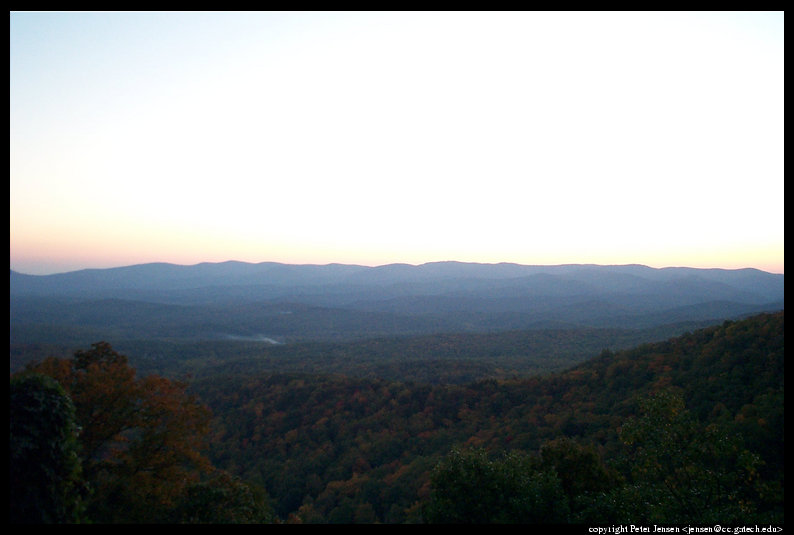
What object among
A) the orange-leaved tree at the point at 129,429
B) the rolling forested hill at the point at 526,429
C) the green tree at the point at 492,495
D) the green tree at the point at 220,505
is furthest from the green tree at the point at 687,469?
the orange-leaved tree at the point at 129,429

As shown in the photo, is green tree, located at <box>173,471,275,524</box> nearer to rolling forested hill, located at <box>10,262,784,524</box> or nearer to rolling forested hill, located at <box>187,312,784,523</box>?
rolling forested hill, located at <box>10,262,784,524</box>

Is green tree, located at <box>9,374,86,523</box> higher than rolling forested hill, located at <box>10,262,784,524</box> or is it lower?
higher

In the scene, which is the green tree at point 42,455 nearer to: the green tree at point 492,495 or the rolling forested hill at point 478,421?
the rolling forested hill at point 478,421

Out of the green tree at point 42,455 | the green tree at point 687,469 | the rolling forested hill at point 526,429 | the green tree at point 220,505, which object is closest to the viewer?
the green tree at point 42,455

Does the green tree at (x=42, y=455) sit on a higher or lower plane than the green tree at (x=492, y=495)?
higher

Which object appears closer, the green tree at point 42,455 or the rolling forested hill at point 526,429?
the green tree at point 42,455

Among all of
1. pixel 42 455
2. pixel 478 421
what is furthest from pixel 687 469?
pixel 478 421

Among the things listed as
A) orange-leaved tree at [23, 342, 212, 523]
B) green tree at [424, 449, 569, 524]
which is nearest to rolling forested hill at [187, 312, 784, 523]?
green tree at [424, 449, 569, 524]

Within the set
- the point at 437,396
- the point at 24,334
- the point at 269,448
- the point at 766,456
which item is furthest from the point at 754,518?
the point at 24,334

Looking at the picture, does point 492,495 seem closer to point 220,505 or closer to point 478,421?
point 220,505
